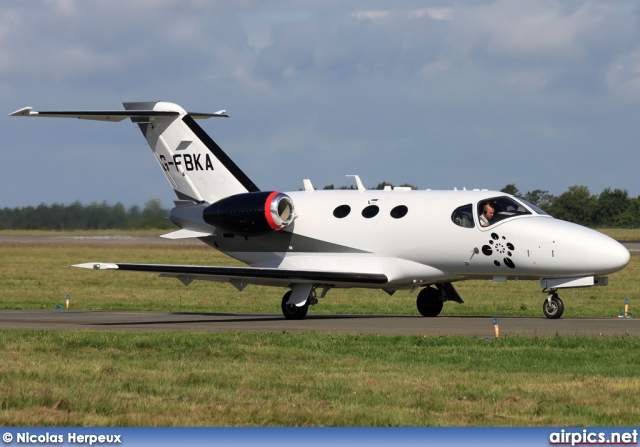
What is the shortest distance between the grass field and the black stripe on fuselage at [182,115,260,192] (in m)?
8.94

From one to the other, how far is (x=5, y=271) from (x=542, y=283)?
3124 cm

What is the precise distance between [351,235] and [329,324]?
2877 mm

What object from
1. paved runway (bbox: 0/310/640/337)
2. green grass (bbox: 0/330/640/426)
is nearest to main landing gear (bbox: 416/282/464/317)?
paved runway (bbox: 0/310/640/337)

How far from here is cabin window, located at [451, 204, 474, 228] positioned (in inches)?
980

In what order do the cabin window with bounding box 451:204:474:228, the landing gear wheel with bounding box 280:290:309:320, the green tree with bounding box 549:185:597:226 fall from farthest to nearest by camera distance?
the green tree with bounding box 549:185:597:226 → the landing gear wheel with bounding box 280:290:309:320 → the cabin window with bounding box 451:204:474:228

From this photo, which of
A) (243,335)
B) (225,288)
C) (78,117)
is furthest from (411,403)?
(225,288)

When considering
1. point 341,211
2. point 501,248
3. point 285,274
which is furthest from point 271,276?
point 501,248

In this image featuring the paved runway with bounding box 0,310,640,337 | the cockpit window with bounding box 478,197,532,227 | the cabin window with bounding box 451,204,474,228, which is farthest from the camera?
the cabin window with bounding box 451,204,474,228

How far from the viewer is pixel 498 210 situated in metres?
24.7

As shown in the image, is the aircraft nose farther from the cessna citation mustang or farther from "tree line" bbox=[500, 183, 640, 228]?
"tree line" bbox=[500, 183, 640, 228]

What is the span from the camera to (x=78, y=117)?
26938mm

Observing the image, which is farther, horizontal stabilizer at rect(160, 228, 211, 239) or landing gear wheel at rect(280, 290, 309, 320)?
horizontal stabilizer at rect(160, 228, 211, 239)

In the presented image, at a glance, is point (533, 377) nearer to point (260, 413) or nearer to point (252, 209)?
point (260, 413)

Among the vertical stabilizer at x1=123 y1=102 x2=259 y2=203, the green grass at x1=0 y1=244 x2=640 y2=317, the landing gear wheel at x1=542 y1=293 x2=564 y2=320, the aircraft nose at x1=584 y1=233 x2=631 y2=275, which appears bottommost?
the green grass at x1=0 y1=244 x2=640 y2=317
